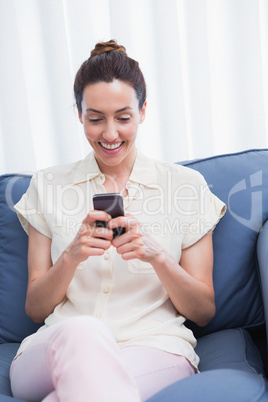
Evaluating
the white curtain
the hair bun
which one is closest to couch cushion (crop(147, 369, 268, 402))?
the hair bun

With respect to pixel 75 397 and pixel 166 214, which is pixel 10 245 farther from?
pixel 75 397

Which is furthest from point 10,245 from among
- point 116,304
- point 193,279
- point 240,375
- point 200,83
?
point 200,83

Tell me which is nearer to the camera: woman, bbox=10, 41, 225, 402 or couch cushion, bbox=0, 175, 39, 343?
woman, bbox=10, 41, 225, 402

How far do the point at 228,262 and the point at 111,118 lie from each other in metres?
0.53

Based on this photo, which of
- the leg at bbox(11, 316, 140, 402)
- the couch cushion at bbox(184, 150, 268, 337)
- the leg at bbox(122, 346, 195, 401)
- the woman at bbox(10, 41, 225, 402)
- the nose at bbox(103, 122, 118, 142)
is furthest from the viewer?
the couch cushion at bbox(184, 150, 268, 337)

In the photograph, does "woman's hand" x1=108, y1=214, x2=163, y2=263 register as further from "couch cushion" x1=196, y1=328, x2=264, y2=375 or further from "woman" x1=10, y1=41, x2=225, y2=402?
"couch cushion" x1=196, y1=328, x2=264, y2=375

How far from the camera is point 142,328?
1.17 meters

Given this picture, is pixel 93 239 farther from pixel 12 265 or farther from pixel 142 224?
pixel 12 265

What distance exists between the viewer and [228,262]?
141 centimetres

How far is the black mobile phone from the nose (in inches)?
9.1

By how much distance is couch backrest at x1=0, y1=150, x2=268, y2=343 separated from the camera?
1.40m

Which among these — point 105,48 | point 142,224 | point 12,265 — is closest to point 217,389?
point 142,224

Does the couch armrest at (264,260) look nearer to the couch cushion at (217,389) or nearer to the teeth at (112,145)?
the couch cushion at (217,389)

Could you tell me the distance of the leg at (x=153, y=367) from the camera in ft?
3.24
